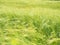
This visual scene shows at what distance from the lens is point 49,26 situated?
9258mm

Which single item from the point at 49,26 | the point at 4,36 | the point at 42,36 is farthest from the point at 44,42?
the point at 4,36

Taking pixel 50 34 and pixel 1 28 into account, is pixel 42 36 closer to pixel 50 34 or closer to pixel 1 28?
pixel 50 34

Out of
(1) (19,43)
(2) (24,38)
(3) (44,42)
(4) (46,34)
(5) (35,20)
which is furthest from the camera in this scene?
(5) (35,20)

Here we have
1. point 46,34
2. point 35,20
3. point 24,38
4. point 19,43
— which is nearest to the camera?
point 19,43

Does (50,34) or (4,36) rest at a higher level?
(4,36)

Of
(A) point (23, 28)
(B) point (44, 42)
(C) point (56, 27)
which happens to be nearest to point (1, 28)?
(A) point (23, 28)

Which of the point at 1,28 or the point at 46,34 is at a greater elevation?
the point at 1,28

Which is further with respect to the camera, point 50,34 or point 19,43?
point 50,34

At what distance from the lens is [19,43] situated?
6879mm

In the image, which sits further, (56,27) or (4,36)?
(56,27)

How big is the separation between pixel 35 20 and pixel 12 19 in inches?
33.9

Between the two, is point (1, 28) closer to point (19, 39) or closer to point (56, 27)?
point (19, 39)

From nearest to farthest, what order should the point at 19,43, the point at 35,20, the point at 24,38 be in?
the point at 19,43, the point at 24,38, the point at 35,20

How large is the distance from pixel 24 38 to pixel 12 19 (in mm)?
1667
